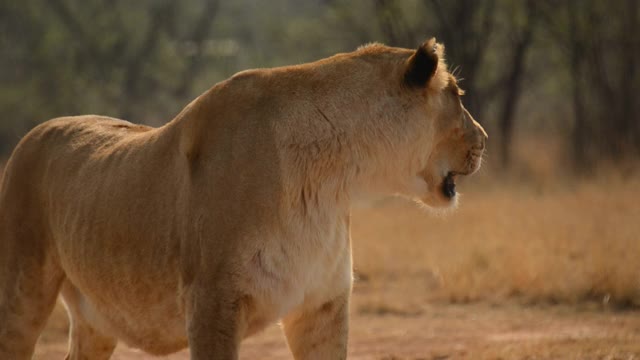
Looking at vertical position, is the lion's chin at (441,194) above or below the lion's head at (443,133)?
below

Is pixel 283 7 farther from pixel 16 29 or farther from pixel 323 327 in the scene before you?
pixel 323 327

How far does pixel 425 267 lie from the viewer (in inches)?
404

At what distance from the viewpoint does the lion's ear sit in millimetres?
3959

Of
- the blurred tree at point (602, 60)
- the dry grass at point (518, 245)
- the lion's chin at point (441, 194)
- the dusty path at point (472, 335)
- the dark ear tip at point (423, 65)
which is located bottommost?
the dusty path at point (472, 335)

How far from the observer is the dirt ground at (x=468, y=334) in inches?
254

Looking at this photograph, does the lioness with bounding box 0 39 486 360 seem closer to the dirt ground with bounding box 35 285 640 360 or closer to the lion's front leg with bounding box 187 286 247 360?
the lion's front leg with bounding box 187 286 247 360

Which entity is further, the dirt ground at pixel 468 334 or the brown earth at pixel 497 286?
the brown earth at pixel 497 286

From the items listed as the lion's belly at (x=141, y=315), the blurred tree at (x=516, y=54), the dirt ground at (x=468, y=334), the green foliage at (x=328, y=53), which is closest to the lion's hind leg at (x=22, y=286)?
the lion's belly at (x=141, y=315)

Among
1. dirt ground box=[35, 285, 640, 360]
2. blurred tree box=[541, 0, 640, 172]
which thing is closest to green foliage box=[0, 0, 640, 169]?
blurred tree box=[541, 0, 640, 172]

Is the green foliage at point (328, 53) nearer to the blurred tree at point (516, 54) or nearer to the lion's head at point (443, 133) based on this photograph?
the blurred tree at point (516, 54)

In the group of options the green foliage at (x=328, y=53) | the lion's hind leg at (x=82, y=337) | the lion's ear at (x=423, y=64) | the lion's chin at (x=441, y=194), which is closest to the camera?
→ the lion's ear at (x=423, y=64)

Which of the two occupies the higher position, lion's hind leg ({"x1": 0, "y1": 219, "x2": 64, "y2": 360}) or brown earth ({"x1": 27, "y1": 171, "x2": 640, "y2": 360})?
lion's hind leg ({"x1": 0, "y1": 219, "x2": 64, "y2": 360})

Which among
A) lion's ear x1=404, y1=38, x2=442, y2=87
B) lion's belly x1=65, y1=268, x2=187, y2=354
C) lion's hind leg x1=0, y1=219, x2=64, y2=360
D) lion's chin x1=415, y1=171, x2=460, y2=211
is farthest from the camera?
lion's hind leg x1=0, y1=219, x2=64, y2=360

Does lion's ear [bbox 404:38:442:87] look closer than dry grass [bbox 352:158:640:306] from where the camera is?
Yes
